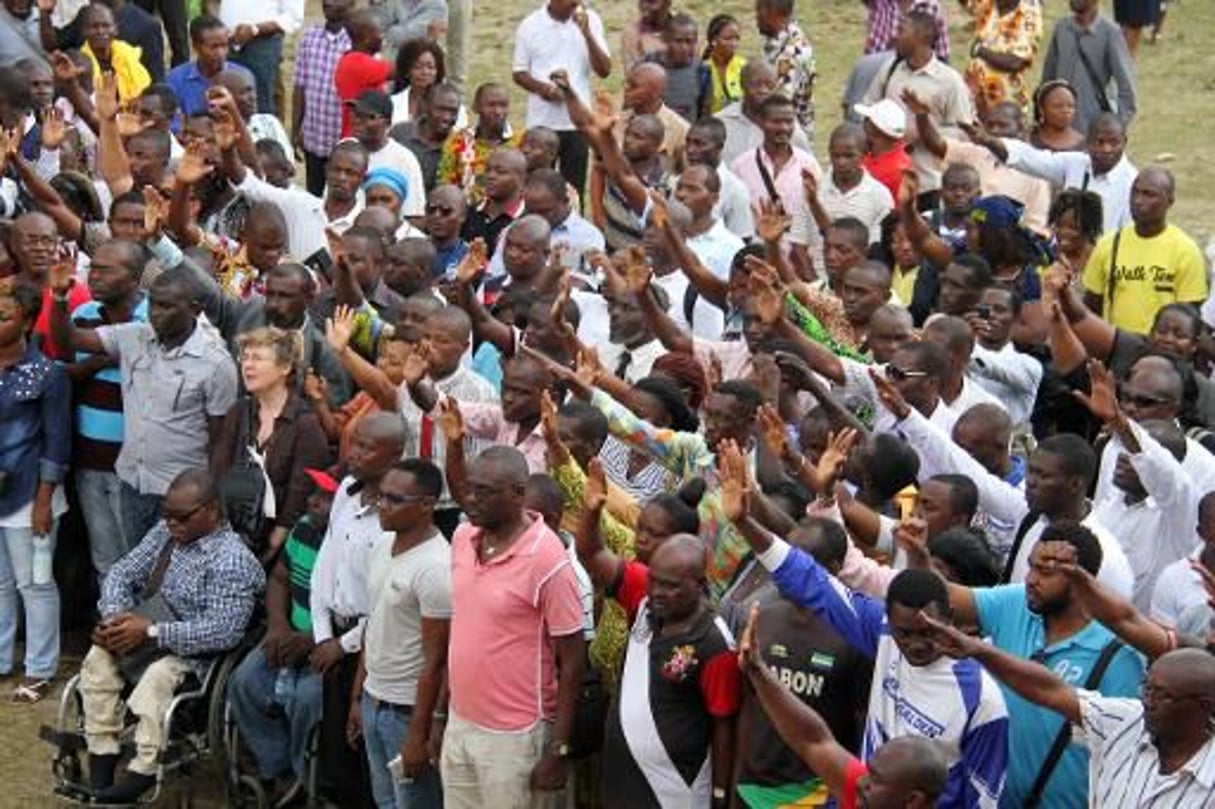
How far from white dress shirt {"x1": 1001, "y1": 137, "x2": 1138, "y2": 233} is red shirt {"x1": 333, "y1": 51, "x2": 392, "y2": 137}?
4.03 m

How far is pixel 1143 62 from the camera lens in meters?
22.8

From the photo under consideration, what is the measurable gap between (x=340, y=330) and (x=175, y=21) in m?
8.12

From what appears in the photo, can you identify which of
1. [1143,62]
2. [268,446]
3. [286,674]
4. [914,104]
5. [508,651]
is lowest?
[1143,62]

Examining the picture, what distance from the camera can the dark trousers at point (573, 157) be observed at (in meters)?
16.5

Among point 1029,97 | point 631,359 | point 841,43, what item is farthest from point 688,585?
point 841,43

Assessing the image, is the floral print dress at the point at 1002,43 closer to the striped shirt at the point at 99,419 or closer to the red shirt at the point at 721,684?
the striped shirt at the point at 99,419

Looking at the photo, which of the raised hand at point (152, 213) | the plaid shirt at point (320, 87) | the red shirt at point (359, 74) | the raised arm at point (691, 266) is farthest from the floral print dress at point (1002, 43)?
the raised hand at point (152, 213)

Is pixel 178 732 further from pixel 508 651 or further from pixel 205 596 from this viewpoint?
pixel 508 651

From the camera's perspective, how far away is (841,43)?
76.6 feet

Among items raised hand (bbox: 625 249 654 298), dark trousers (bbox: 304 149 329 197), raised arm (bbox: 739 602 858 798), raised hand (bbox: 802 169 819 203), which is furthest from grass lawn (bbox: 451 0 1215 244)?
raised arm (bbox: 739 602 858 798)

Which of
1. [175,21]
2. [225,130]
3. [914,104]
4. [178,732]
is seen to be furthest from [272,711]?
[175,21]

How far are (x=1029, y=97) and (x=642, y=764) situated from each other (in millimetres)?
10370

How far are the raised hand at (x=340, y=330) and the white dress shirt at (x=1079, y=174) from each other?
4440 millimetres

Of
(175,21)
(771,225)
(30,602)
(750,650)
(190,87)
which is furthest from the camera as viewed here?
(175,21)
